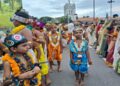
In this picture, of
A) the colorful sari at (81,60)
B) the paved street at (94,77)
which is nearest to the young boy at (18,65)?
the colorful sari at (81,60)

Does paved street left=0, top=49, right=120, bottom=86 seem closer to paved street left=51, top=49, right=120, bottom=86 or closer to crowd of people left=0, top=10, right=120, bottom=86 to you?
paved street left=51, top=49, right=120, bottom=86

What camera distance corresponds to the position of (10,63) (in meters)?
5.17

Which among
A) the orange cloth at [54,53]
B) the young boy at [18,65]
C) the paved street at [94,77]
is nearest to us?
the young boy at [18,65]

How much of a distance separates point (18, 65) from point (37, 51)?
2770 mm

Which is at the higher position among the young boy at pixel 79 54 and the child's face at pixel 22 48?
the child's face at pixel 22 48

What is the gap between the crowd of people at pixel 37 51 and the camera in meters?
5.15

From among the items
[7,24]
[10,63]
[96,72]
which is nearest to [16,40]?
[10,63]

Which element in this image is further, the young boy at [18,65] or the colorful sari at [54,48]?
the colorful sari at [54,48]

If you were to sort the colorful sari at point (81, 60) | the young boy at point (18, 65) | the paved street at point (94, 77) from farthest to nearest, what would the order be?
the paved street at point (94, 77)
the colorful sari at point (81, 60)
the young boy at point (18, 65)

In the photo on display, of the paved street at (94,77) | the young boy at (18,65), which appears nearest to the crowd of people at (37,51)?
the young boy at (18,65)

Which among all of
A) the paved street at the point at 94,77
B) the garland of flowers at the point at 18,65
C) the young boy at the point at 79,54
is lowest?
the paved street at the point at 94,77

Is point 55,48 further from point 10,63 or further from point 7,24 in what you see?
point 10,63

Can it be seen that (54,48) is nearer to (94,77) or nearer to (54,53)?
(54,53)

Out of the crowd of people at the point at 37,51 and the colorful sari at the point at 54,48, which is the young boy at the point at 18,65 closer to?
the crowd of people at the point at 37,51
